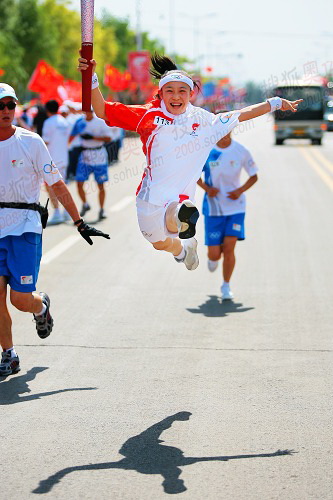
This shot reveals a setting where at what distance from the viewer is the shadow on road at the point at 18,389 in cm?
670

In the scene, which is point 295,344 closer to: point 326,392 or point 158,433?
point 326,392

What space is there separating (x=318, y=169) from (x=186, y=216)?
22.3 metres

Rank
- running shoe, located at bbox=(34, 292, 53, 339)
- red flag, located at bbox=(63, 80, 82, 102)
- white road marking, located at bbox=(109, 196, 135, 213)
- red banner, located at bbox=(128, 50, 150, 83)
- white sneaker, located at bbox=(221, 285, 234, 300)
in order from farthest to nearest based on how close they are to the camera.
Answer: red banner, located at bbox=(128, 50, 150, 83) < red flag, located at bbox=(63, 80, 82, 102) < white road marking, located at bbox=(109, 196, 135, 213) < white sneaker, located at bbox=(221, 285, 234, 300) < running shoe, located at bbox=(34, 292, 53, 339)

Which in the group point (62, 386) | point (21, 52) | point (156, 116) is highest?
point (21, 52)

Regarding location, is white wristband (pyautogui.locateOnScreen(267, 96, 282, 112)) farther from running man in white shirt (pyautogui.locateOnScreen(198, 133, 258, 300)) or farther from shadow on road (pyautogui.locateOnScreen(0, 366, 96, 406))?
running man in white shirt (pyautogui.locateOnScreen(198, 133, 258, 300))

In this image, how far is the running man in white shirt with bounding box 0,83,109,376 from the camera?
7.10 metres

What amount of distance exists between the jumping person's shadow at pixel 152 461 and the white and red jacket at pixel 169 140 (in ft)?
5.91

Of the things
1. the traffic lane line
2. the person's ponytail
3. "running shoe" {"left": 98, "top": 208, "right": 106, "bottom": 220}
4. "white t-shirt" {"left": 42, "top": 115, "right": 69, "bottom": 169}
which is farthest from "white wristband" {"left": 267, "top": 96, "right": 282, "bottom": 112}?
the traffic lane line

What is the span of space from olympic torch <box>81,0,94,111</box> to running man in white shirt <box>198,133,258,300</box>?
155 inches

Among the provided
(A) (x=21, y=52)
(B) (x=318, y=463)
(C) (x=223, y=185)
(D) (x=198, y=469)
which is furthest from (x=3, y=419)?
(A) (x=21, y=52)

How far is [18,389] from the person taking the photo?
6965mm

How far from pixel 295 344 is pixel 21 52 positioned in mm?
57040

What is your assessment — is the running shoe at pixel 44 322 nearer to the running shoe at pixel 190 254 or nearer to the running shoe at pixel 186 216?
the running shoe at pixel 190 254

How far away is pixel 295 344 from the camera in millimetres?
8328
